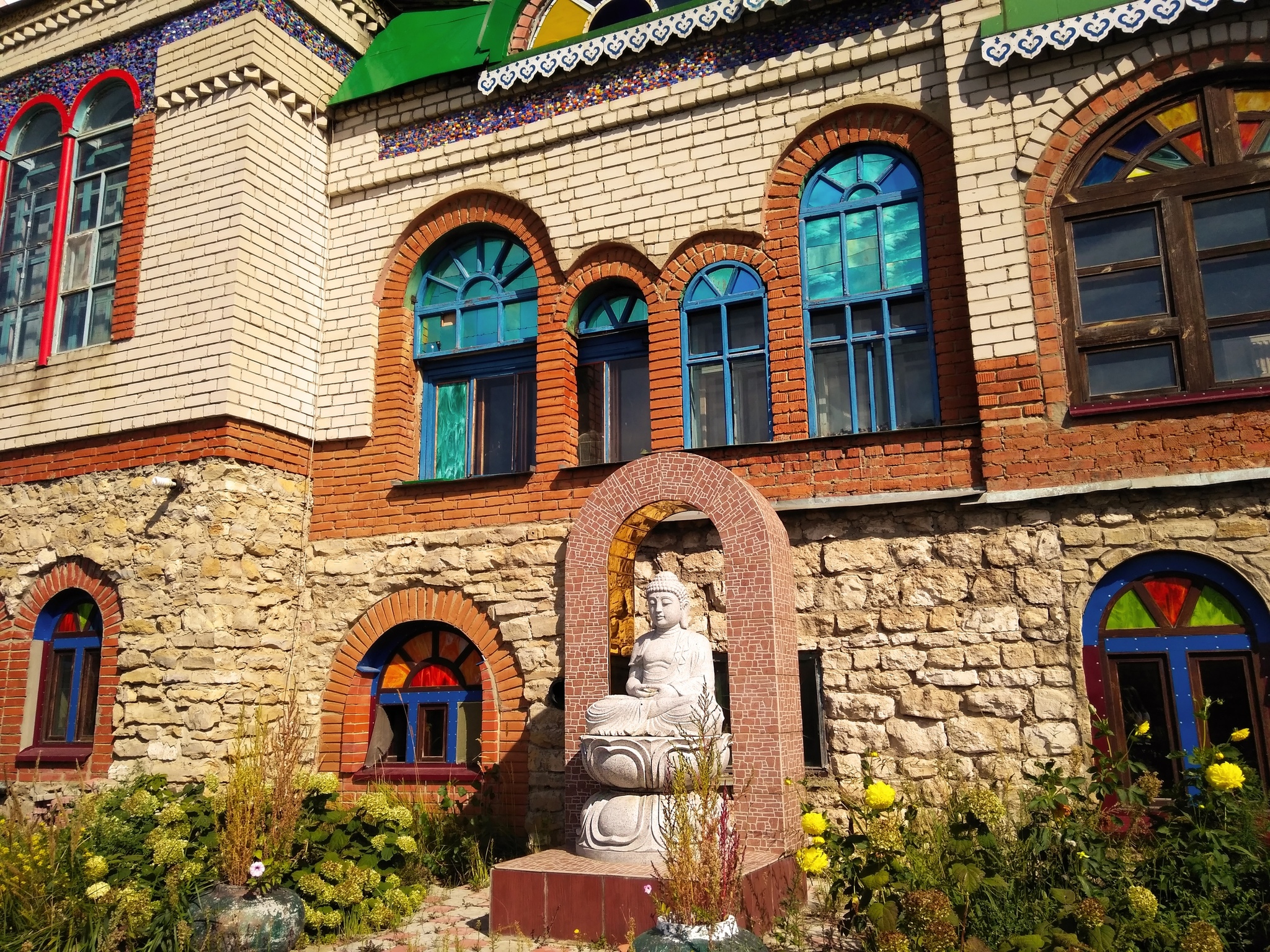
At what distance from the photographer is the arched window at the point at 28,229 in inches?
443

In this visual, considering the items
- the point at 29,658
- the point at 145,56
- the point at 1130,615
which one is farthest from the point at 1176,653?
the point at 145,56

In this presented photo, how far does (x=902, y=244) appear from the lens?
8695 millimetres

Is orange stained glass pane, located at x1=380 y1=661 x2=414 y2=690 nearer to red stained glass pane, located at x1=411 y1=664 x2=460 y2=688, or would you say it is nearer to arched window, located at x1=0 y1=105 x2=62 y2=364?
red stained glass pane, located at x1=411 y1=664 x2=460 y2=688

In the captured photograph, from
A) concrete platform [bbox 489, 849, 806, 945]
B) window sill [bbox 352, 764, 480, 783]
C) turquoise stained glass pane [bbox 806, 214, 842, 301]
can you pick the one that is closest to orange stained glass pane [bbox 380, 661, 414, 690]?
window sill [bbox 352, 764, 480, 783]

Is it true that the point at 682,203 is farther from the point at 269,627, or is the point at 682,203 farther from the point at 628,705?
the point at 269,627

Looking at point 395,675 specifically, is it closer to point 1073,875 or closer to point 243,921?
point 243,921

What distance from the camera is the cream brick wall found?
896 centimetres

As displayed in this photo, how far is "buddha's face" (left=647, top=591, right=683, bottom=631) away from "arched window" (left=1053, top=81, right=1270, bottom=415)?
340 cm

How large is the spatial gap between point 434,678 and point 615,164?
5.17 m

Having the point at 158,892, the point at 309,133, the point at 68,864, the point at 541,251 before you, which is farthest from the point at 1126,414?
the point at 309,133

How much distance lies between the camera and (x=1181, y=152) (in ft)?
25.6

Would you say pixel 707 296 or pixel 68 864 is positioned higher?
pixel 707 296

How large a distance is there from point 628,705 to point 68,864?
3654mm

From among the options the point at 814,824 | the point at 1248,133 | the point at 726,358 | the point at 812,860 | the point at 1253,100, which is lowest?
the point at 812,860
